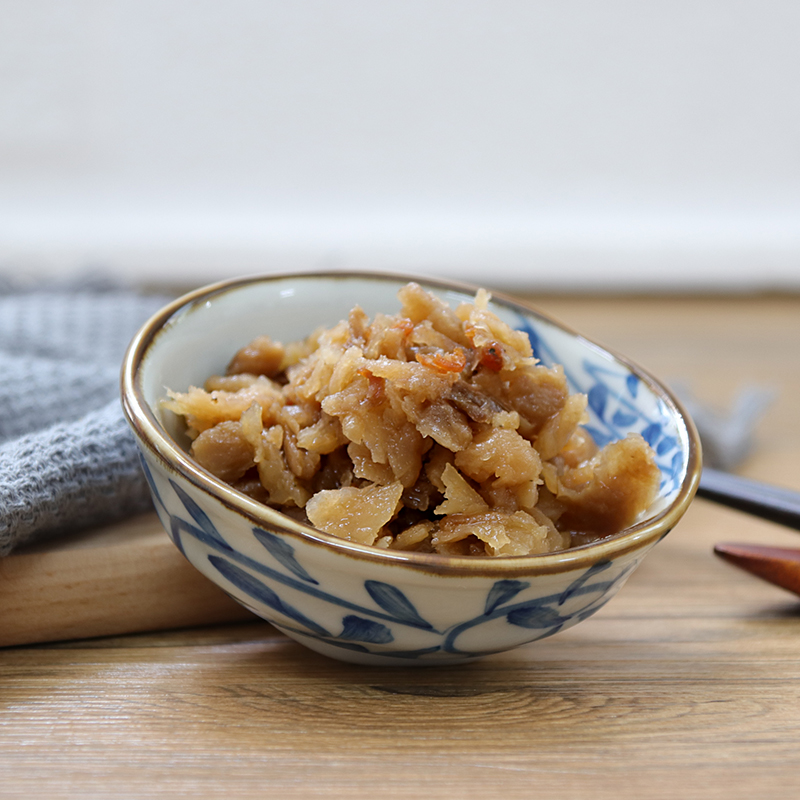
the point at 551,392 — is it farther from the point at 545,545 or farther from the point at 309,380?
the point at 309,380

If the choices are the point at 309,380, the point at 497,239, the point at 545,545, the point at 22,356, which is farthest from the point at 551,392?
the point at 497,239

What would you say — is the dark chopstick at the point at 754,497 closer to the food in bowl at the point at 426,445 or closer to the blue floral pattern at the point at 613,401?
the blue floral pattern at the point at 613,401

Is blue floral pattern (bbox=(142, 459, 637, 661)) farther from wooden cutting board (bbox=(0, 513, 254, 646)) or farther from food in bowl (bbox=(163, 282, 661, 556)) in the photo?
wooden cutting board (bbox=(0, 513, 254, 646))

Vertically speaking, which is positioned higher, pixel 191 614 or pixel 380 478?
pixel 380 478

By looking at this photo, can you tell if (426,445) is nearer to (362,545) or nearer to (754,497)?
(362,545)

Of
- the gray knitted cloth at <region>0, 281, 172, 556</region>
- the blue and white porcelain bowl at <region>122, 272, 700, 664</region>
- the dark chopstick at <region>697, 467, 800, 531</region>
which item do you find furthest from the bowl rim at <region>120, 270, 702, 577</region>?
the dark chopstick at <region>697, 467, 800, 531</region>

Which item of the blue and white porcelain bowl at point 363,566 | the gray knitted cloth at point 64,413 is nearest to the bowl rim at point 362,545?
the blue and white porcelain bowl at point 363,566

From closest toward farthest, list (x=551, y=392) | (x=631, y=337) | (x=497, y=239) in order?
(x=551, y=392) < (x=631, y=337) < (x=497, y=239)
